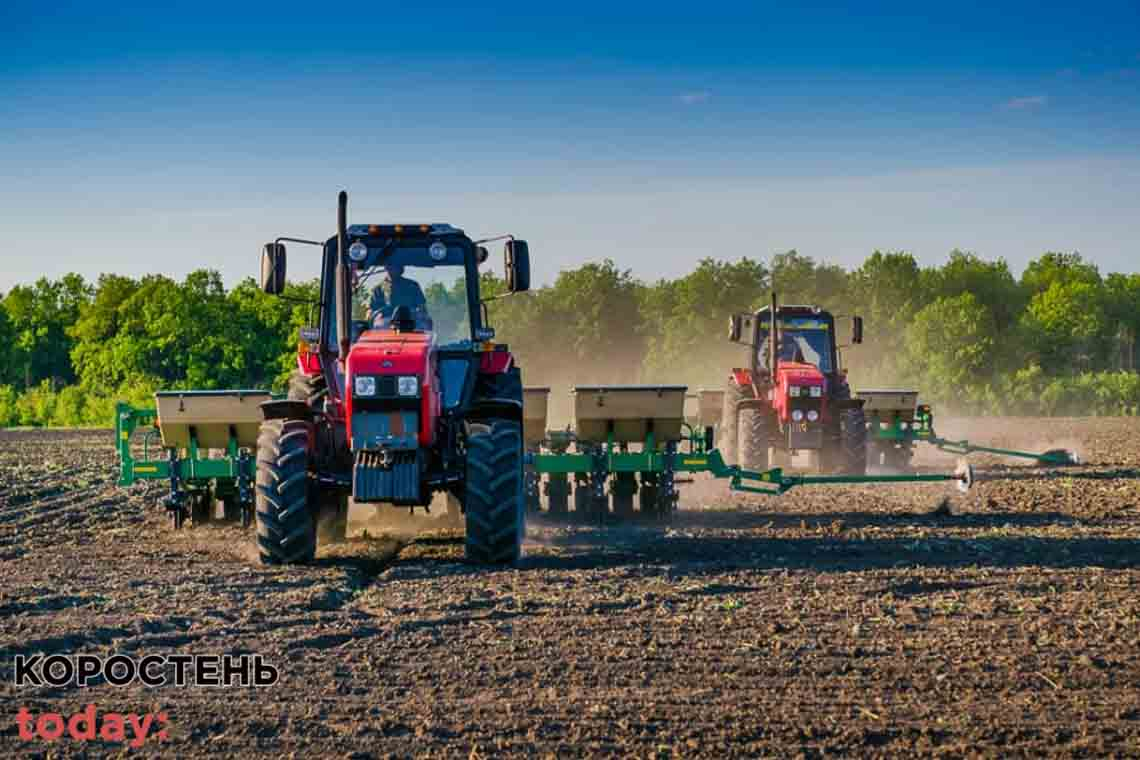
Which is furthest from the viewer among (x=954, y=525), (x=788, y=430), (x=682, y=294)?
(x=682, y=294)

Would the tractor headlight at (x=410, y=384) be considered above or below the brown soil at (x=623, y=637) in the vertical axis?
above

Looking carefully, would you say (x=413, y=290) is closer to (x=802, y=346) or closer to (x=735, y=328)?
(x=735, y=328)

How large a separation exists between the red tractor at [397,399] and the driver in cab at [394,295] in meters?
0.01

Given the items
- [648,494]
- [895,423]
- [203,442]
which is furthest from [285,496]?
[895,423]

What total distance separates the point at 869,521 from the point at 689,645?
7.70m

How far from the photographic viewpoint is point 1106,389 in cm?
5288

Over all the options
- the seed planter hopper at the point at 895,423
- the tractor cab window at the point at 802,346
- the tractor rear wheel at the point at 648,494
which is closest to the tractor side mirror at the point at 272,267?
the tractor rear wheel at the point at 648,494

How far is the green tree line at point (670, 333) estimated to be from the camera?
5384 centimetres

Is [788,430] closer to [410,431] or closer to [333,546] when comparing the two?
[333,546]

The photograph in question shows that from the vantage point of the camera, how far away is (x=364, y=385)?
1052cm

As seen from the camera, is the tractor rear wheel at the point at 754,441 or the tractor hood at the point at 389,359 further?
the tractor rear wheel at the point at 754,441

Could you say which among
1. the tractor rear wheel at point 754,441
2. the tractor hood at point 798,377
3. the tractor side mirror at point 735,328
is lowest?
the tractor rear wheel at point 754,441

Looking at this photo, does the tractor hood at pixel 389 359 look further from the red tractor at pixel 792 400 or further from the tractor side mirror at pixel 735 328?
the tractor side mirror at pixel 735 328

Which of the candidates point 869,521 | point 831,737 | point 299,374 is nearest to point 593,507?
point 869,521
